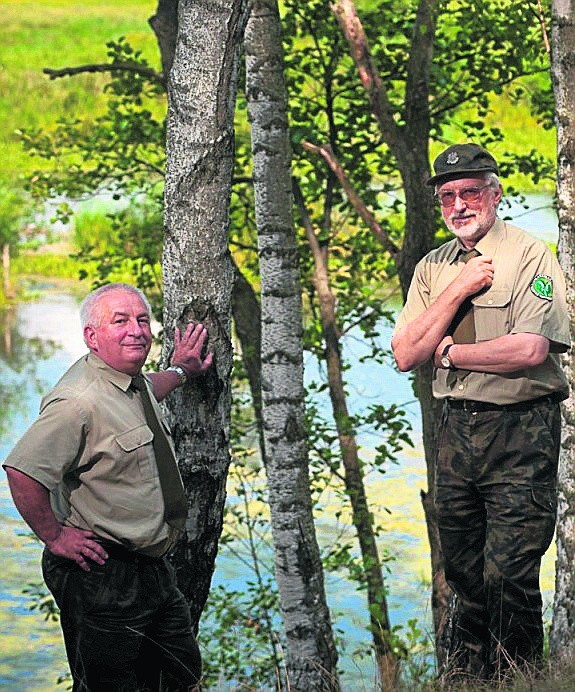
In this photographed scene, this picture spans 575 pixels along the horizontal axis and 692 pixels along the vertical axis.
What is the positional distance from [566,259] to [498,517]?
2.56 metres

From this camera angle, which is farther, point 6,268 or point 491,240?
point 6,268

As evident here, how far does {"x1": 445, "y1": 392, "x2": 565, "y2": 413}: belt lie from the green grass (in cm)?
2898

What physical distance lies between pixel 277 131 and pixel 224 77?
3384 mm

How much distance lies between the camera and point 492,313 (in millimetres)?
4680

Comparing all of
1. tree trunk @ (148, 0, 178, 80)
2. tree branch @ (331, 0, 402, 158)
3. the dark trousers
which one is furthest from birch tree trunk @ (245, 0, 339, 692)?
the dark trousers

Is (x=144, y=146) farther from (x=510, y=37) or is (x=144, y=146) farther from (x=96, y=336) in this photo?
(x=96, y=336)

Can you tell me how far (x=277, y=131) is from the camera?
8320mm

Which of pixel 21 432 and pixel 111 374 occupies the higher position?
pixel 111 374

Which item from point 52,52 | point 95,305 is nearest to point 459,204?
point 95,305

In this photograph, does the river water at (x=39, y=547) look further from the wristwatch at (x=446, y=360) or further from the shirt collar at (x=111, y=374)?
the shirt collar at (x=111, y=374)

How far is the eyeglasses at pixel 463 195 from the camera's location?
466 cm

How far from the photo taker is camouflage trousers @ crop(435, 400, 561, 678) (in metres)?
4.61

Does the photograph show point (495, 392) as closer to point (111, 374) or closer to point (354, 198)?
point (111, 374)

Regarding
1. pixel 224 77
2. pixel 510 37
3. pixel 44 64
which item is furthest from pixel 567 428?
pixel 44 64
